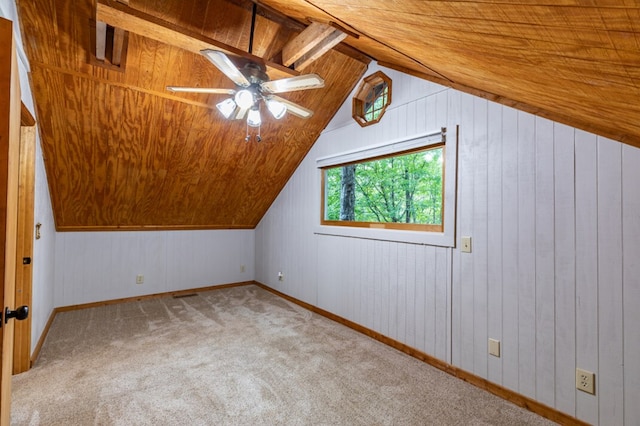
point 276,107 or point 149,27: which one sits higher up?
point 149,27

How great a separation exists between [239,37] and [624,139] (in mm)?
2726

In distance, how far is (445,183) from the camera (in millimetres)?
2584

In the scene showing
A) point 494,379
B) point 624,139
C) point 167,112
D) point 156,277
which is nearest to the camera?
point 624,139

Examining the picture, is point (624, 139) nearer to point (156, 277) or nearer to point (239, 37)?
point (239, 37)

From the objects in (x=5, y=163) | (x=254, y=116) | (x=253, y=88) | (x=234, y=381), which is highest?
(x=253, y=88)

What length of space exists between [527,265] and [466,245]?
43 centimetres

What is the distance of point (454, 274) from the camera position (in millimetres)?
2490

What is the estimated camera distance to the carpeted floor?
192cm

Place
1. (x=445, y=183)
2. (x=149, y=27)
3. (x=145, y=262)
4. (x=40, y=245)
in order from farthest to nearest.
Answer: (x=145, y=262) → (x=40, y=245) → (x=445, y=183) → (x=149, y=27)

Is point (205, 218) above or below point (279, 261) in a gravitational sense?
above

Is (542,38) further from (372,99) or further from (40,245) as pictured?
(40,245)

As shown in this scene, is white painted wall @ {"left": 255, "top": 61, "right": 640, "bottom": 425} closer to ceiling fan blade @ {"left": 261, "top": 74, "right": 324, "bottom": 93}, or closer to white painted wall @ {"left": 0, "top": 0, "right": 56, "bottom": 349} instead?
ceiling fan blade @ {"left": 261, "top": 74, "right": 324, "bottom": 93}

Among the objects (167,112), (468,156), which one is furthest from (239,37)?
(468,156)

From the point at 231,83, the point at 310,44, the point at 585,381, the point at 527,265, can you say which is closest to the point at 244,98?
the point at 310,44
